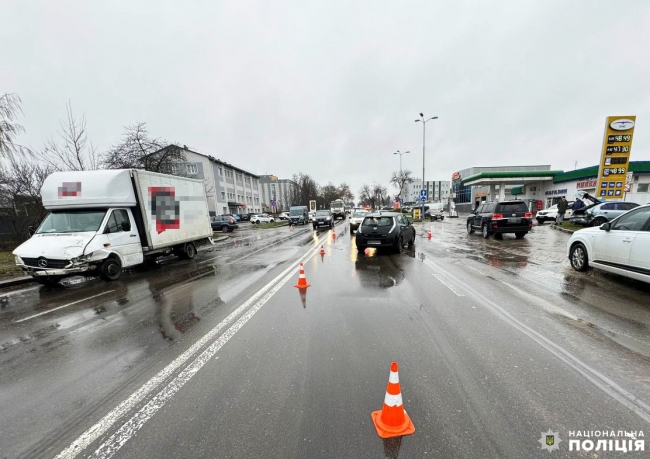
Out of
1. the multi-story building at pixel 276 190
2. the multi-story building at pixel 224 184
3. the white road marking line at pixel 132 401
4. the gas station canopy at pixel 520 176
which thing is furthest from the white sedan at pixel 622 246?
the multi-story building at pixel 276 190

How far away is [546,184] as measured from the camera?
3788 cm

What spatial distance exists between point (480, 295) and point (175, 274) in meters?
8.23

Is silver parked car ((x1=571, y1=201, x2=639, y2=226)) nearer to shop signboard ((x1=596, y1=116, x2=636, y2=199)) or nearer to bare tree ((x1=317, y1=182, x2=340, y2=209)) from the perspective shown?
shop signboard ((x1=596, y1=116, x2=636, y2=199))

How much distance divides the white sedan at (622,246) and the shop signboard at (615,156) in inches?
554

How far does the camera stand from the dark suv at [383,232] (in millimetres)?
→ 10031

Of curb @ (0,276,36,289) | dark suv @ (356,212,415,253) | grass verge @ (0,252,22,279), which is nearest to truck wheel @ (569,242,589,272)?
dark suv @ (356,212,415,253)

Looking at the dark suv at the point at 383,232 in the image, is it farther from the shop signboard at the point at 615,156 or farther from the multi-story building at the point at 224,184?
the multi-story building at the point at 224,184

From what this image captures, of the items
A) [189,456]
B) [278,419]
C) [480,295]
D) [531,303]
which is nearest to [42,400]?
[189,456]

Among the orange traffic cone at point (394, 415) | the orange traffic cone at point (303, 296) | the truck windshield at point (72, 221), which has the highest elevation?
the truck windshield at point (72, 221)

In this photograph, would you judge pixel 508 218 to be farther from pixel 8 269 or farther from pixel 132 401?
pixel 8 269

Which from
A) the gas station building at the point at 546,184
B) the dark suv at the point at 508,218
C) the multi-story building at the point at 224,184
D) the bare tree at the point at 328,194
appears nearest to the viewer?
the dark suv at the point at 508,218

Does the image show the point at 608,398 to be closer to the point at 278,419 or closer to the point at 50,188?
the point at 278,419

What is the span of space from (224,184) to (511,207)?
181ft

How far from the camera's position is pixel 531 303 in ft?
15.8
